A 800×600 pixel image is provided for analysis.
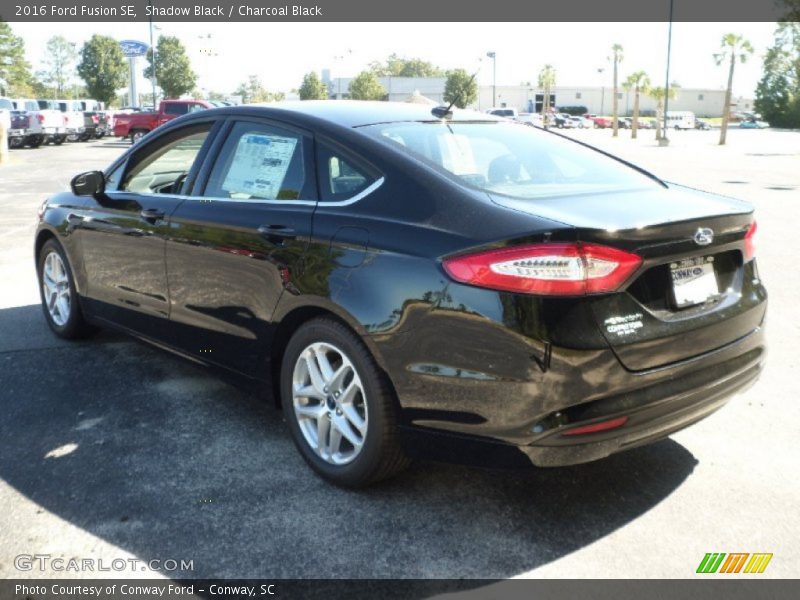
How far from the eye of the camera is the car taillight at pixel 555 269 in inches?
112

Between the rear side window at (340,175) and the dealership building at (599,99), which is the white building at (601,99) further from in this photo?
the rear side window at (340,175)

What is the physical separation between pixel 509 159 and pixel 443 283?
3.63ft

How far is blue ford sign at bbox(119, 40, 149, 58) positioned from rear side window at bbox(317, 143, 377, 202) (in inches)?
2658

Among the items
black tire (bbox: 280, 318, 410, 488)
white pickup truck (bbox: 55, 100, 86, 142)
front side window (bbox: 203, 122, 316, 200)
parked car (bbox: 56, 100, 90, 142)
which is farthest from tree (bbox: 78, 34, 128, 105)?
black tire (bbox: 280, 318, 410, 488)

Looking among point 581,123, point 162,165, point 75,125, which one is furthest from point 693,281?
point 581,123

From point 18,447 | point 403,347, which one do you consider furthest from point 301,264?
point 18,447

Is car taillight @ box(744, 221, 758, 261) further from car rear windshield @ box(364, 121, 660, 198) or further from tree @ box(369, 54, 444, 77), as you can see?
tree @ box(369, 54, 444, 77)

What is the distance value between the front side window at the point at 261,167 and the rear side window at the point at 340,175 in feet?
0.25

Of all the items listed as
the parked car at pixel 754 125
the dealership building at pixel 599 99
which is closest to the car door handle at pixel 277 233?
the parked car at pixel 754 125

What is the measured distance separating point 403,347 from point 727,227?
1.41 metres

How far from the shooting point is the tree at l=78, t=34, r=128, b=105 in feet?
250

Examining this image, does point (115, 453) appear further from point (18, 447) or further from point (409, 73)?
point (409, 73)

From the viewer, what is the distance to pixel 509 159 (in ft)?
12.7

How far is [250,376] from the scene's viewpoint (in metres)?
3.96
